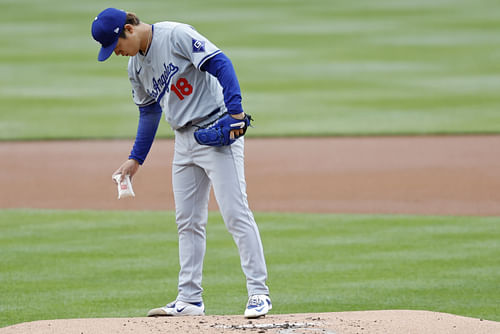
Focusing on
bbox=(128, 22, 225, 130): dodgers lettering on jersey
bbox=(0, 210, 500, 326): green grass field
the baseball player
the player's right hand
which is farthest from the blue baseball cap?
bbox=(0, 210, 500, 326): green grass field

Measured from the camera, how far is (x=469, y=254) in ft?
23.4

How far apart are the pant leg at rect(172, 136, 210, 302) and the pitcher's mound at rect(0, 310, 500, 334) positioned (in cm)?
33

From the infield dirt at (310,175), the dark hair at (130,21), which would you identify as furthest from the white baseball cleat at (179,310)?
the infield dirt at (310,175)

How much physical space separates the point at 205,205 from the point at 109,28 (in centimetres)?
121

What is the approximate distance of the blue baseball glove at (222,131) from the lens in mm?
4625

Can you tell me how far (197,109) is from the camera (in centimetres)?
488

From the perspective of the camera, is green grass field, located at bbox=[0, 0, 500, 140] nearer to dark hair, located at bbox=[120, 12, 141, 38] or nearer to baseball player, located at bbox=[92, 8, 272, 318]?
baseball player, located at bbox=[92, 8, 272, 318]

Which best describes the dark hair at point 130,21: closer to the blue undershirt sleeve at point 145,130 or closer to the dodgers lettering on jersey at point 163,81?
the dodgers lettering on jersey at point 163,81

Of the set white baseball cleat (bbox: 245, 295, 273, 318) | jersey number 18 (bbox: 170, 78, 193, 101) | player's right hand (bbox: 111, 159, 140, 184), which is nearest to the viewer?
white baseball cleat (bbox: 245, 295, 273, 318)

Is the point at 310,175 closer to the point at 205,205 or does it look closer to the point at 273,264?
the point at 273,264

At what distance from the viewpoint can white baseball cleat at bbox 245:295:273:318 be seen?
4723 mm

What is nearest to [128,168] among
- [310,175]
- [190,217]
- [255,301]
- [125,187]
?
[125,187]

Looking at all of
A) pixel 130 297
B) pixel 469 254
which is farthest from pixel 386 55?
pixel 130 297

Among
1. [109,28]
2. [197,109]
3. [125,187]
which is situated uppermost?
[109,28]
